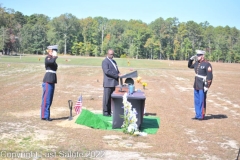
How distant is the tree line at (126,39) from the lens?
10588 cm

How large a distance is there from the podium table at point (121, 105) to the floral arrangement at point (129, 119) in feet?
0.82

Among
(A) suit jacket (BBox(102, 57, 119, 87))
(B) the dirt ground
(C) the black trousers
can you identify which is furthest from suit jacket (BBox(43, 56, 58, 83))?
(C) the black trousers

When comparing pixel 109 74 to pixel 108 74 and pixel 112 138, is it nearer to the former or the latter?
pixel 108 74

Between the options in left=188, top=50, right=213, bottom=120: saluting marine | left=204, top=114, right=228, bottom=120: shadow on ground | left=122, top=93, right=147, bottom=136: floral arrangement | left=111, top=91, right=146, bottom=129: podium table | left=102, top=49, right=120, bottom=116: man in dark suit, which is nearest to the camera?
left=122, top=93, right=147, bottom=136: floral arrangement

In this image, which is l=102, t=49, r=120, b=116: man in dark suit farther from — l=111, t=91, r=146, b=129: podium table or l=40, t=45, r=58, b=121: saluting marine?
l=40, t=45, r=58, b=121: saluting marine

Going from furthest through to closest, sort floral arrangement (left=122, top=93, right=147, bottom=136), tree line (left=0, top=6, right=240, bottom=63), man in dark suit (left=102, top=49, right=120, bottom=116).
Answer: tree line (left=0, top=6, right=240, bottom=63) < man in dark suit (left=102, top=49, right=120, bottom=116) < floral arrangement (left=122, top=93, right=147, bottom=136)

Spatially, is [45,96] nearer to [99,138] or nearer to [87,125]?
[87,125]

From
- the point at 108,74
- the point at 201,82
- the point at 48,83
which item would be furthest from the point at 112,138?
the point at 201,82

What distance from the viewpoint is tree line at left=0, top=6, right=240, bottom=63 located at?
10588 cm

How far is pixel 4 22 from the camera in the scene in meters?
91.1

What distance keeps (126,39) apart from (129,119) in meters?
105

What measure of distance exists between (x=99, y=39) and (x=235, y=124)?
344ft

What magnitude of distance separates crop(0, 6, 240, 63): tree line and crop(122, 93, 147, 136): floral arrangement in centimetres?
9447

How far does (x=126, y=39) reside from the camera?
111688 mm
